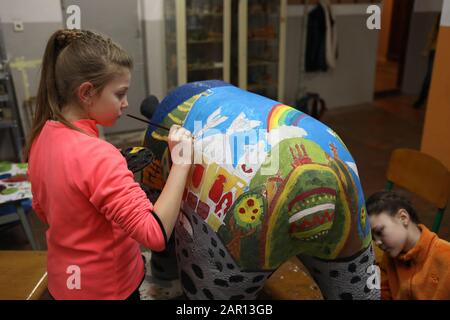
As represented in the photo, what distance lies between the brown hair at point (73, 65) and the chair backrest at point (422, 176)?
1054 mm

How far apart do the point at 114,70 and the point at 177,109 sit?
29cm

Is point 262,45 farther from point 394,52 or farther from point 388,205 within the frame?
point 388,205

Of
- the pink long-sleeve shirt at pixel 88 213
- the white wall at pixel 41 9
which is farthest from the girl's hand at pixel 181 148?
the white wall at pixel 41 9

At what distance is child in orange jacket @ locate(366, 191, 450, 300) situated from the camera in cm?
105

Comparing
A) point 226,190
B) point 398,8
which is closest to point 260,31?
point 398,8

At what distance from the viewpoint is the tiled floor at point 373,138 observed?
207cm

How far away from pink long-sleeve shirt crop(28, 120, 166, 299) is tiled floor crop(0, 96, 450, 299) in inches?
16.4

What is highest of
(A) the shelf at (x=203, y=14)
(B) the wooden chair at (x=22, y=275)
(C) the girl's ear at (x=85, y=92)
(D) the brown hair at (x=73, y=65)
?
(A) the shelf at (x=203, y=14)

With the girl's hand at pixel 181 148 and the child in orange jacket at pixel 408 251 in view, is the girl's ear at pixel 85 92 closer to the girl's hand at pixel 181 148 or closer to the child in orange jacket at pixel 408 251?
the girl's hand at pixel 181 148

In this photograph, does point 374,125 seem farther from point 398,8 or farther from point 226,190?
point 226,190

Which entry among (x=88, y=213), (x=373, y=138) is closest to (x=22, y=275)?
(x=88, y=213)

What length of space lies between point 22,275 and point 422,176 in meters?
1.29

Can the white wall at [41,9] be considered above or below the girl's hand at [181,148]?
above

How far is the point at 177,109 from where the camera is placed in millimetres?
1023
